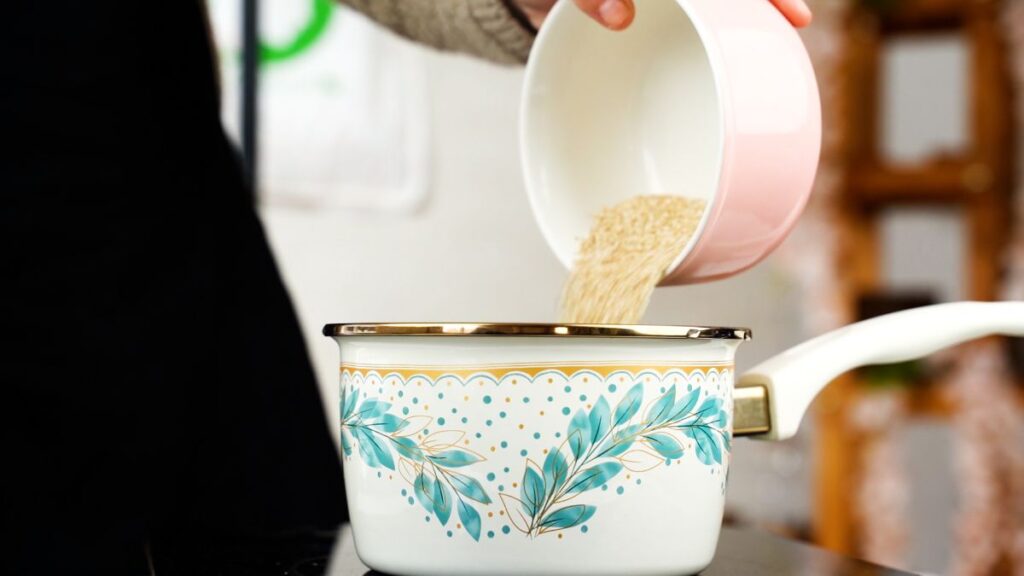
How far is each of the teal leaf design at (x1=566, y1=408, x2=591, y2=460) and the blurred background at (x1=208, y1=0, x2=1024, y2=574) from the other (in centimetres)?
125

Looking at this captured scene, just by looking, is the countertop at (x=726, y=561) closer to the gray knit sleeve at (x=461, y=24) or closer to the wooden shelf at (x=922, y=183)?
the gray knit sleeve at (x=461, y=24)

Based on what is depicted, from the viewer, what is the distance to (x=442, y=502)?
1.47ft

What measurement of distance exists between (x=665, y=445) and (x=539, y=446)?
6 centimetres

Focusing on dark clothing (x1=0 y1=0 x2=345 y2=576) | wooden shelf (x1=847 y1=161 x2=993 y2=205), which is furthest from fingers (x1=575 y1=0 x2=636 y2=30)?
wooden shelf (x1=847 y1=161 x2=993 y2=205)

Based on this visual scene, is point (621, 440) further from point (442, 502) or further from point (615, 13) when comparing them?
point (615, 13)

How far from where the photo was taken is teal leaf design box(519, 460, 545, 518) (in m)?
0.43

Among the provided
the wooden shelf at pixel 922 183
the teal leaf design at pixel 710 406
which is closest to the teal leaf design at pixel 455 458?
the teal leaf design at pixel 710 406

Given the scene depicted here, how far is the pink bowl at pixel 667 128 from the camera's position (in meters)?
0.53

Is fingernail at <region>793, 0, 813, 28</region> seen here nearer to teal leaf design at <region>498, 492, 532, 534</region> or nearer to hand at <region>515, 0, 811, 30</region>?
hand at <region>515, 0, 811, 30</region>

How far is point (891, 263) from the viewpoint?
7.32 feet

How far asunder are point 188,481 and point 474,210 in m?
1.03

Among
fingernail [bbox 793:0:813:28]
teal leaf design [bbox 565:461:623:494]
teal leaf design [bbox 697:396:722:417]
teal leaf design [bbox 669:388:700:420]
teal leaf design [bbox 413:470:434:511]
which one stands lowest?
teal leaf design [bbox 413:470:434:511]

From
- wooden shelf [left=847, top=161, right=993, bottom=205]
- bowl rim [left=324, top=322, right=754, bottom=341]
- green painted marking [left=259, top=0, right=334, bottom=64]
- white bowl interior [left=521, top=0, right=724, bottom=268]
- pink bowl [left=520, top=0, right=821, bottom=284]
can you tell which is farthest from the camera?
wooden shelf [left=847, top=161, right=993, bottom=205]

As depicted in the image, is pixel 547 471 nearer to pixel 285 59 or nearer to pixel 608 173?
pixel 608 173
